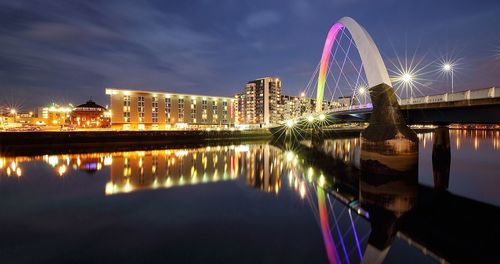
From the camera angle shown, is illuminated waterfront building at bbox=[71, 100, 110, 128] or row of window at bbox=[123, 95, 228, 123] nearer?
row of window at bbox=[123, 95, 228, 123]

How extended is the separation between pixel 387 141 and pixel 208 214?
16.0 m

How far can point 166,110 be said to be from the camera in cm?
7994

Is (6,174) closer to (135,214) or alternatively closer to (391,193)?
(135,214)

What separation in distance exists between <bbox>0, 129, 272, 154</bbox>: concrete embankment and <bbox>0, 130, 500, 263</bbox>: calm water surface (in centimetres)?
1715

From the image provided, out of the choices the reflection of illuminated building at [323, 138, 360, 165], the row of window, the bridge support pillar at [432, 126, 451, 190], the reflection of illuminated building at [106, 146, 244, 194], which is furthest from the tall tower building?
the bridge support pillar at [432, 126, 451, 190]

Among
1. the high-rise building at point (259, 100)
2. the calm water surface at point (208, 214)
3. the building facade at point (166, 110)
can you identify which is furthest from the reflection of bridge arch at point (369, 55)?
the high-rise building at point (259, 100)

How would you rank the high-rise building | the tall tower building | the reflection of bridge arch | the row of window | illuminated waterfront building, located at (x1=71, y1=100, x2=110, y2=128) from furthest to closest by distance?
the tall tower building, the high-rise building, illuminated waterfront building, located at (x1=71, y1=100, x2=110, y2=128), the row of window, the reflection of bridge arch

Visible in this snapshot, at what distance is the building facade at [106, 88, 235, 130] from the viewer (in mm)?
73250

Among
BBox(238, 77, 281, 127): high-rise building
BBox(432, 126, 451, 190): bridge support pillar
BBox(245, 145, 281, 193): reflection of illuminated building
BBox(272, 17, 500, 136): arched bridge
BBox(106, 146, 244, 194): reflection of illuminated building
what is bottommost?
BBox(245, 145, 281, 193): reflection of illuminated building

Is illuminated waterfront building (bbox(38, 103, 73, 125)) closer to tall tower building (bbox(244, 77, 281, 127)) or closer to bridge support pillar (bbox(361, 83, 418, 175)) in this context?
tall tower building (bbox(244, 77, 281, 127))

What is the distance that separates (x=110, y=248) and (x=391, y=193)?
1701 centimetres

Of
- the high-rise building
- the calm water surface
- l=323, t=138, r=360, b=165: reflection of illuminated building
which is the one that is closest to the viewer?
the calm water surface

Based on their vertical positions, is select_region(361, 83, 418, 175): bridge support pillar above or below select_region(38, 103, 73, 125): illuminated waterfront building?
below

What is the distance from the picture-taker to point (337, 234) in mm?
12789
